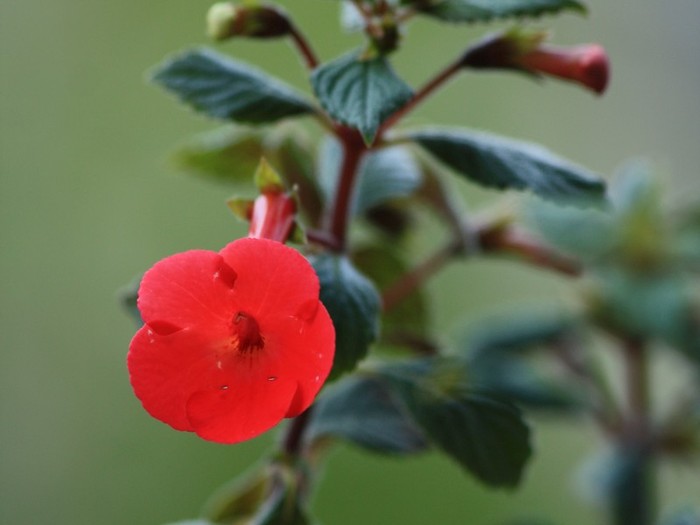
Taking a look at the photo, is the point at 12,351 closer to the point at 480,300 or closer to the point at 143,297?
the point at 480,300

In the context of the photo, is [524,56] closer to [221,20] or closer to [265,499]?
[221,20]

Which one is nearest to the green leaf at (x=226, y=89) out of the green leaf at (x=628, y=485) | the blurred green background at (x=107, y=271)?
the green leaf at (x=628, y=485)

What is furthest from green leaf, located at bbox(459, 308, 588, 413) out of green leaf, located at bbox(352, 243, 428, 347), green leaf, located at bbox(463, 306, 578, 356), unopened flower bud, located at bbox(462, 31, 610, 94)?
unopened flower bud, located at bbox(462, 31, 610, 94)

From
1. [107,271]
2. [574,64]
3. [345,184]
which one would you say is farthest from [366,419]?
[107,271]

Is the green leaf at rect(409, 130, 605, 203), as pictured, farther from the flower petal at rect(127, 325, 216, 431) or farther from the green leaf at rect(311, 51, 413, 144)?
the flower petal at rect(127, 325, 216, 431)

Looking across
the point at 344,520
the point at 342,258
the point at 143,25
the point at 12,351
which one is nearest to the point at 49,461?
the point at 12,351

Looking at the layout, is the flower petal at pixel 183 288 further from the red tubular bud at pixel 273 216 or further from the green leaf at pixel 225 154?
the green leaf at pixel 225 154

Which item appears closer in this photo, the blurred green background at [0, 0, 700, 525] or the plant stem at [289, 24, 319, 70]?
the plant stem at [289, 24, 319, 70]
